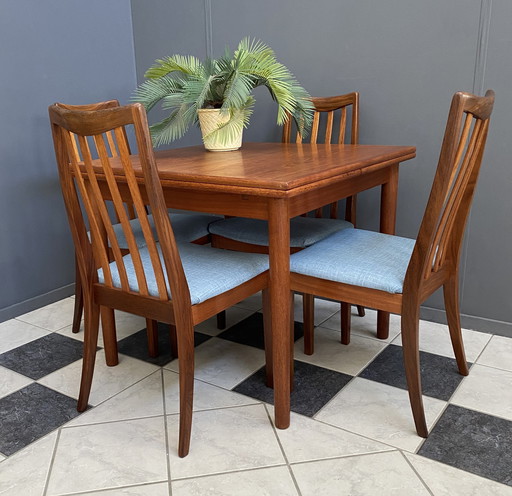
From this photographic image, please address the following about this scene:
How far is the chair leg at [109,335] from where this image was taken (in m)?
1.87

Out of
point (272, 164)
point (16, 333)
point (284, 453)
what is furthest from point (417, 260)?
point (16, 333)

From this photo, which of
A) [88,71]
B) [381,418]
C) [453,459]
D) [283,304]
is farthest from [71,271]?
[453,459]

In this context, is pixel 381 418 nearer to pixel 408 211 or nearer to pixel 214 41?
pixel 408 211

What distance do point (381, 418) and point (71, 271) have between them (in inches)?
68.8

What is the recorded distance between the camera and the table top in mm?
1347

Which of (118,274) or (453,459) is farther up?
(118,274)

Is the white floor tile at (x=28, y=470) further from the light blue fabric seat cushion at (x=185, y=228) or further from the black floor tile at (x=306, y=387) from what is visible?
the light blue fabric seat cushion at (x=185, y=228)

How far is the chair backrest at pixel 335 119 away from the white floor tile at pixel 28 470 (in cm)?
147

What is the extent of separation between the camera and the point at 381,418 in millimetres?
1591

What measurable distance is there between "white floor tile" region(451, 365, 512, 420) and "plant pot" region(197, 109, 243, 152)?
1134 millimetres

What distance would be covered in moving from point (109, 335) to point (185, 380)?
0.60 metres

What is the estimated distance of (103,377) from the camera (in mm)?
1879

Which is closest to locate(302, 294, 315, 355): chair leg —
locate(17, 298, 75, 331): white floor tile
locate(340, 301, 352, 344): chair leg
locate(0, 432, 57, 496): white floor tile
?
locate(340, 301, 352, 344): chair leg

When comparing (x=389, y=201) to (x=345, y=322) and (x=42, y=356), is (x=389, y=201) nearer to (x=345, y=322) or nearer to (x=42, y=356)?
(x=345, y=322)
